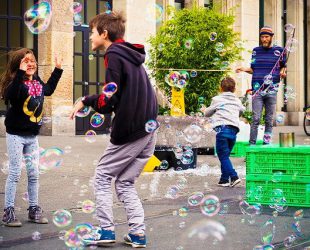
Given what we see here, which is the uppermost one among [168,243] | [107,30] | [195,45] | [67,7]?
[67,7]

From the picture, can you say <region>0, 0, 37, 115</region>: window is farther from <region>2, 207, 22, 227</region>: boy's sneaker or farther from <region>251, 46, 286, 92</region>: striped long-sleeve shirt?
<region>2, 207, 22, 227</region>: boy's sneaker

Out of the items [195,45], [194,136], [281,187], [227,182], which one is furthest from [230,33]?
[281,187]

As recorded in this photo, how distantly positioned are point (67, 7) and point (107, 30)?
1147 centimetres

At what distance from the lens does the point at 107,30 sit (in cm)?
485

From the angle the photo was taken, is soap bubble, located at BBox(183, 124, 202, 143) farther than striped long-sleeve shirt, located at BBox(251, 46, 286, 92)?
No

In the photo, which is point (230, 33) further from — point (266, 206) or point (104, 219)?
point (104, 219)

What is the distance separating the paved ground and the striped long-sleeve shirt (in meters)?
1.28

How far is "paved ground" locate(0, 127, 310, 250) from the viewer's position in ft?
15.9

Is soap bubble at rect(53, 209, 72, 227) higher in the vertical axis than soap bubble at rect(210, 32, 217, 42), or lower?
lower

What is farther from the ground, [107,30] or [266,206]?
[107,30]

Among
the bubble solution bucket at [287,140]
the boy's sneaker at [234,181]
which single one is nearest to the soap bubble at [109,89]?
the bubble solution bucket at [287,140]

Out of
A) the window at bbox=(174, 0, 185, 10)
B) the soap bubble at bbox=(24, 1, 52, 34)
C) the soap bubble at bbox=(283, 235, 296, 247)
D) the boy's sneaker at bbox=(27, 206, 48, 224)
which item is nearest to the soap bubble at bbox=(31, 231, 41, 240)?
the boy's sneaker at bbox=(27, 206, 48, 224)

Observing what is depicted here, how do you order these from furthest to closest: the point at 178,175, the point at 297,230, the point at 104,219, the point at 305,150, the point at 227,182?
the point at 178,175 < the point at 227,182 < the point at 305,150 < the point at 297,230 < the point at 104,219

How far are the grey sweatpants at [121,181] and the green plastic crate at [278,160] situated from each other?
1953 millimetres
